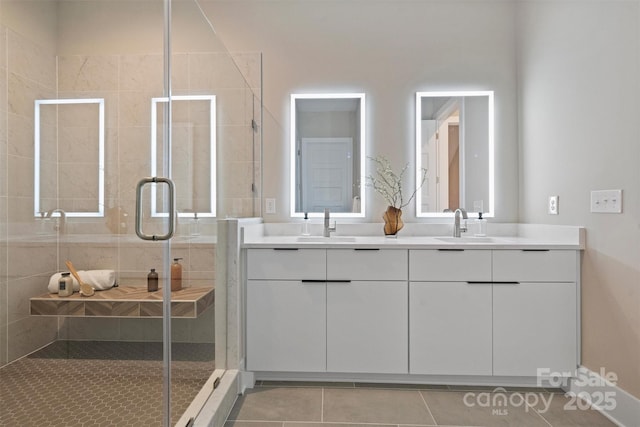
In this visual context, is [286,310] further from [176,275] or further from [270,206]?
[270,206]

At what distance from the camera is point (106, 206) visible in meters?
1.49

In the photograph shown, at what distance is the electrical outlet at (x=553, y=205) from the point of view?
2115mm

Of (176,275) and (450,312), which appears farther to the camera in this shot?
(450,312)

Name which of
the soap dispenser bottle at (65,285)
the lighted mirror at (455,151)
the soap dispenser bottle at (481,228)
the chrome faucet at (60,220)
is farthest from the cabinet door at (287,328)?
the soap dispenser bottle at (481,228)

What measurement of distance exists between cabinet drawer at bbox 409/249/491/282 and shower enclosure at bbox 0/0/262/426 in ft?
3.61

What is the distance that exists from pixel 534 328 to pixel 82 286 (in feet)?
7.11

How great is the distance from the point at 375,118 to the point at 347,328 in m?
1.47

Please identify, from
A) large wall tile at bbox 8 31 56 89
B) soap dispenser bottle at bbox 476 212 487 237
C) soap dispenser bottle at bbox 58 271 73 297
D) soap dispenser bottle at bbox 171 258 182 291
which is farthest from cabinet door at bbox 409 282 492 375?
large wall tile at bbox 8 31 56 89

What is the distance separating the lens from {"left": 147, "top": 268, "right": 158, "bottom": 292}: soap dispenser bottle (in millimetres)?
1472

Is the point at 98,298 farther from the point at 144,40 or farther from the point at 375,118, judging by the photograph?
the point at 375,118

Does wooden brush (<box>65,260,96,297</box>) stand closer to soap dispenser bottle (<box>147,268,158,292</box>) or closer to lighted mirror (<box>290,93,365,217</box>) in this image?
soap dispenser bottle (<box>147,268,158,292</box>)

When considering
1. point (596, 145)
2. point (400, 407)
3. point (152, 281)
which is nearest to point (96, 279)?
point (152, 281)

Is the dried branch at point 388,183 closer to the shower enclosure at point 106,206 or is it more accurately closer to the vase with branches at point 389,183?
the vase with branches at point 389,183

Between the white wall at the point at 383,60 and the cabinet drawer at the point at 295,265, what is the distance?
630mm
